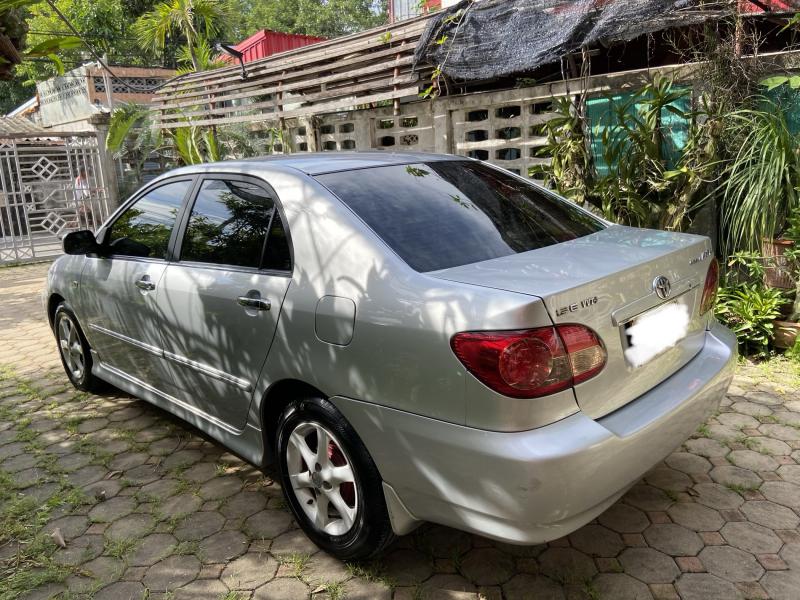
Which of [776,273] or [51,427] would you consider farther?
[776,273]

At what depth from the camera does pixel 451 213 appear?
104 inches

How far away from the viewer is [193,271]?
3.08 metres

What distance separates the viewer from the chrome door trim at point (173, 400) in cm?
302

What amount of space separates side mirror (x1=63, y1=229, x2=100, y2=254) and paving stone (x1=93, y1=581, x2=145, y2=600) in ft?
6.73

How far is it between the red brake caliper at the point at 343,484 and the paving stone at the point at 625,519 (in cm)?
110

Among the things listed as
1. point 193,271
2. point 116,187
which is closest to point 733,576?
point 193,271

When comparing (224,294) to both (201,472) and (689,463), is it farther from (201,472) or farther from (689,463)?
(689,463)

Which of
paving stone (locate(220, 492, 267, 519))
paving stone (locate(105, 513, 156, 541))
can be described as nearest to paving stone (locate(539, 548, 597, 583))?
paving stone (locate(220, 492, 267, 519))

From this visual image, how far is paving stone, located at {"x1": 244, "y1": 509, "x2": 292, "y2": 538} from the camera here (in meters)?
2.84

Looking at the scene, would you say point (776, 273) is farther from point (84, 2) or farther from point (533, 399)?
point (84, 2)

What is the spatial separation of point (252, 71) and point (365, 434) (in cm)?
806

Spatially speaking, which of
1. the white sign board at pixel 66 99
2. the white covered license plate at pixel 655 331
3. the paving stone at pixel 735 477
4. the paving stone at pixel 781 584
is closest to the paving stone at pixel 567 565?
the paving stone at pixel 781 584

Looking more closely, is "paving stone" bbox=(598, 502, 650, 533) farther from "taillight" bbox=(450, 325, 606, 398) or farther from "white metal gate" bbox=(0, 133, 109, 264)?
"white metal gate" bbox=(0, 133, 109, 264)

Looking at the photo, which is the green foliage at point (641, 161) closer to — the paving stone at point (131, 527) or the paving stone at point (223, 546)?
the paving stone at point (223, 546)
